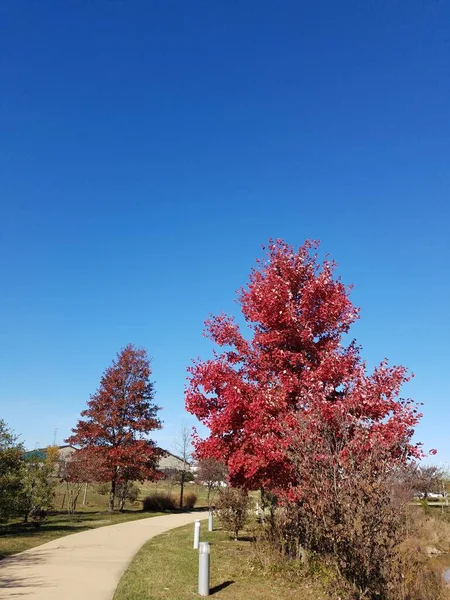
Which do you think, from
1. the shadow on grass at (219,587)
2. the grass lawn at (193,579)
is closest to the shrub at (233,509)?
the grass lawn at (193,579)

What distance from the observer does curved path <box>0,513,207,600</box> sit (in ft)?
25.2

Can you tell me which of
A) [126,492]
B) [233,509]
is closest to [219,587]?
[233,509]

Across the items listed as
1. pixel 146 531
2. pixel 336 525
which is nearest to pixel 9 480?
pixel 146 531

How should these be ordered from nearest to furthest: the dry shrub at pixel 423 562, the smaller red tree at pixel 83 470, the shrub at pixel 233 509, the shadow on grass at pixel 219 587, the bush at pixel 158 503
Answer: the shadow on grass at pixel 219 587, the dry shrub at pixel 423 562, the shrub at pixel 233 509, the smaller red tree at pixel 83 470, the bush at pixel 158 503

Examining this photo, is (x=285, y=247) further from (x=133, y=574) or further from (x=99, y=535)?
(x=99, y=535)

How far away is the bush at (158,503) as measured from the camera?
30844mm

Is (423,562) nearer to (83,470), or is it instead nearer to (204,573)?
(204,573)

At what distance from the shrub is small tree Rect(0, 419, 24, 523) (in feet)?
22.5

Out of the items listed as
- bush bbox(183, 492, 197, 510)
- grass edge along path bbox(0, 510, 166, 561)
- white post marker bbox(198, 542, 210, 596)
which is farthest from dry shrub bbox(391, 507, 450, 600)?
bush bbox(183, 492, 197, 510)

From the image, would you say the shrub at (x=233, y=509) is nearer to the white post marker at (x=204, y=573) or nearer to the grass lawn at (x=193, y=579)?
the grass lawn at (x=193, y=579)

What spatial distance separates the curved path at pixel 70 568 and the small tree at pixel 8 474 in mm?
2170

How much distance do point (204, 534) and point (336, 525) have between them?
12384 mm

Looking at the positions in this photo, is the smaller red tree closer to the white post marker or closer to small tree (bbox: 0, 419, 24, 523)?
small tree (bbox: 0, 419, 24, 523)

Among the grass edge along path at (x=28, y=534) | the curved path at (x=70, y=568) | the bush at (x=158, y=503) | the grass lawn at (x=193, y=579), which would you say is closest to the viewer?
the curved path at (x=70, y=568)
